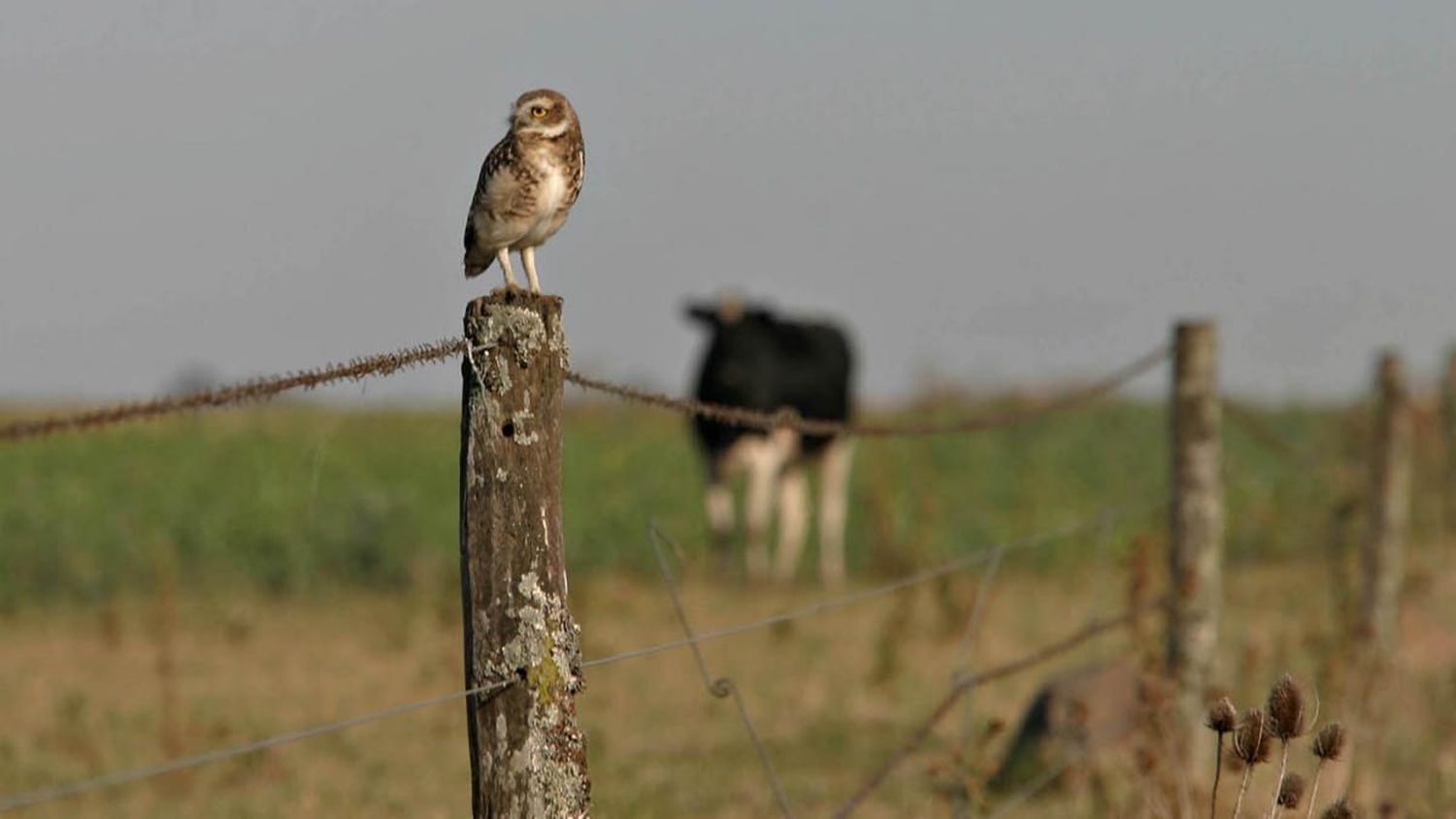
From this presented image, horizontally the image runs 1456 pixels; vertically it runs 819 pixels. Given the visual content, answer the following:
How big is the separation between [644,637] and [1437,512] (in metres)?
9.71

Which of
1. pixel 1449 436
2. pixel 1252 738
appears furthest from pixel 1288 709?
pixel 1449 436

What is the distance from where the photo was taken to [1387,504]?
10.1 meters

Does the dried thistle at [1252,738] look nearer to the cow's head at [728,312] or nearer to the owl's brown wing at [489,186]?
the owl's brown wing at [489,186]

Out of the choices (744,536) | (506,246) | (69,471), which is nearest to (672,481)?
(744,536)

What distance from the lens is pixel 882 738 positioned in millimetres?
9320

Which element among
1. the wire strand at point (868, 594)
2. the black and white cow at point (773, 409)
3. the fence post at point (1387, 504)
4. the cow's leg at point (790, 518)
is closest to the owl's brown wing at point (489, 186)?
the wire strand at point (868, 594)

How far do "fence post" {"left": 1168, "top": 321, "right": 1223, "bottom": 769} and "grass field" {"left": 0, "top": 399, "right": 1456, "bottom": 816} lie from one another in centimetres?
46

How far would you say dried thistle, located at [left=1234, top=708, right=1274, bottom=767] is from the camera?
12.9 ft

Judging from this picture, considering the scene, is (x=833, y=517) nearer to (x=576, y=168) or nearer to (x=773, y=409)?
(x=773, y=409)

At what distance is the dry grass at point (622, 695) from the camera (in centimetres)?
793

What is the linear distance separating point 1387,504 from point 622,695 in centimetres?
402

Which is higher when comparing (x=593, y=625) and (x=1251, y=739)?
(x=1251, y=739)

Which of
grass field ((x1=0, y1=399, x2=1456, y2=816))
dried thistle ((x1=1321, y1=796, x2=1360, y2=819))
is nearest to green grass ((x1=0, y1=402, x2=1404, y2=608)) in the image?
grass field ((x1=0, y1=399, x2=1456, y2=816))

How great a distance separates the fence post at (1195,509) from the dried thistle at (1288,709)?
3.03 metres
